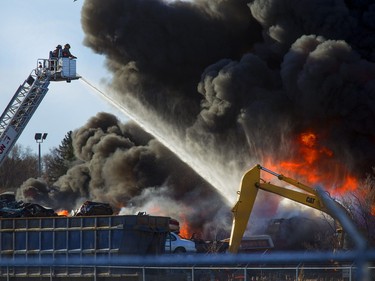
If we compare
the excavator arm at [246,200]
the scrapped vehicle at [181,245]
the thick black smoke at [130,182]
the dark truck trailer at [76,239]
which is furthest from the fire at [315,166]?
the dark truck trailer at [76,239]

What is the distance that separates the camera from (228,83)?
2015 inches

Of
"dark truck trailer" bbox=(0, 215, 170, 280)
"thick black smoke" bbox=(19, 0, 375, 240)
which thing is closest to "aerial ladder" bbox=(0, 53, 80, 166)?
"thick black smoke" bbox=(19, 0, 375, 240)

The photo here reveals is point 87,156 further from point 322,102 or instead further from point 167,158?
point 322,102

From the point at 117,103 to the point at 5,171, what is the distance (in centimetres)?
4696

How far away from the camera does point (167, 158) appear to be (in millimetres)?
62531

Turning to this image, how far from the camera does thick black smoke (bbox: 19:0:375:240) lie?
48125mm

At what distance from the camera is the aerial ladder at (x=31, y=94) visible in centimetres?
4822

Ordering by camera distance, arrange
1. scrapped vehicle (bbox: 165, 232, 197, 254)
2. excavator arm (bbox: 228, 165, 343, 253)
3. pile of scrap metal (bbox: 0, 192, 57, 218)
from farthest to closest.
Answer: scrapped vehicle (bbox: 165, 232, 197, 254), pile of scrap metal (bbox: 0, 192, 57, 218), excavator arm (bbox: 228, 165, 343, 253)

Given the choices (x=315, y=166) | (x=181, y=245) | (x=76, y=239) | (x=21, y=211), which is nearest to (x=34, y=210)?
(x=21, y=211)

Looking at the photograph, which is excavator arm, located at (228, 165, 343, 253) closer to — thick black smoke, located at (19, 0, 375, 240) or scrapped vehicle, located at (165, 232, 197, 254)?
scrapped vehicle, located at (165, 232, 197, 254)

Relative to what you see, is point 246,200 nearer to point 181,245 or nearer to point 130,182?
point 181,245

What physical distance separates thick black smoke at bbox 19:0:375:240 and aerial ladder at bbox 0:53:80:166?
9383 millimetres

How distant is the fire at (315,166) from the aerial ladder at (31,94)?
44.3ft

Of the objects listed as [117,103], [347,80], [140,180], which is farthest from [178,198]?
[347,80]
